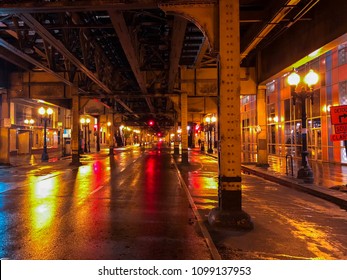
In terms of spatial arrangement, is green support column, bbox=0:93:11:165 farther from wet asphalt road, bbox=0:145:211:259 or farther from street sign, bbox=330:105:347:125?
street sign, bbox=330:105:347:125

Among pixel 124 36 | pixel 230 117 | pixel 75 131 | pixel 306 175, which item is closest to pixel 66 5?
pixel 230 117

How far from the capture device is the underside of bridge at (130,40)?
7914mm

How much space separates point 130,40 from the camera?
1313cm

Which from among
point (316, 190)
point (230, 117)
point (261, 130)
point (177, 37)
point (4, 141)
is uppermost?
point (177, 37)

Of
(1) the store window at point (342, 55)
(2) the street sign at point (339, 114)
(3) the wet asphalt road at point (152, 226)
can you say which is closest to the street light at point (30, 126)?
(3) the wet asphalt road at point (152, 226)

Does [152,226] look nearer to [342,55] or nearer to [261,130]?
[261,130]

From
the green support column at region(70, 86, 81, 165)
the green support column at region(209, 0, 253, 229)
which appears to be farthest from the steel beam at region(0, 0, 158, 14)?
the green support column at region(70, 86, 81, 165)

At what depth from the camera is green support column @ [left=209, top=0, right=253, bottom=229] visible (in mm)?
7332

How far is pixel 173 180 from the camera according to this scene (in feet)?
54.2

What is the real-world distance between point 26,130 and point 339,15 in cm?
3711

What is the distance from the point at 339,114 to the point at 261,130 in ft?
35.7

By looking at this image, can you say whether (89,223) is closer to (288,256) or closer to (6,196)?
(288,256)

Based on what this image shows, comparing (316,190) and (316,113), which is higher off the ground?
(316,113)

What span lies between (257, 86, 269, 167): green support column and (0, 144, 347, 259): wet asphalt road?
900 centimetres
